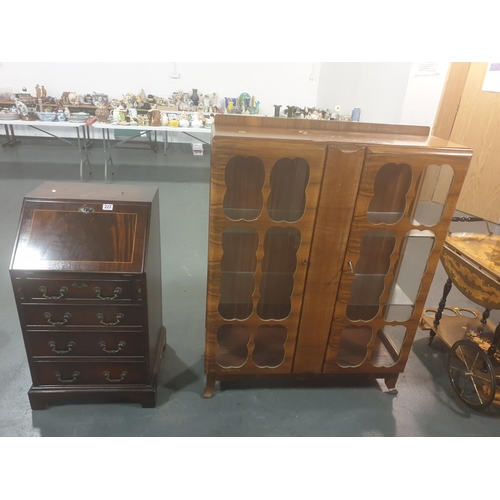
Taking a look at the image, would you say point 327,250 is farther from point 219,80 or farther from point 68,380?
point 219,80

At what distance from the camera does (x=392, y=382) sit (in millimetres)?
2080

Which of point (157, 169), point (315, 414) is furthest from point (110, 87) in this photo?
point (315, 414)

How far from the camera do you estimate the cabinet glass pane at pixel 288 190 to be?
1.73m

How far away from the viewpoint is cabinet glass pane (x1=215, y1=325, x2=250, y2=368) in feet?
6.47

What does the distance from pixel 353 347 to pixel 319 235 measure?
0.82m

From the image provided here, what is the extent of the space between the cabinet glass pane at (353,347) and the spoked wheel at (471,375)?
49 cm

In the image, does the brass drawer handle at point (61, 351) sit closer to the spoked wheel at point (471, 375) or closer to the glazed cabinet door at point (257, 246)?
the glazed cabinet door at point (257, 246)

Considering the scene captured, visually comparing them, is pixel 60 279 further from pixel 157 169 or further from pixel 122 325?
pixel 157 169

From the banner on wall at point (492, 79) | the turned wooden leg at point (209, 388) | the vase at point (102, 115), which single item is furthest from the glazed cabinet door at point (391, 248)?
the vase at point (102, 115)

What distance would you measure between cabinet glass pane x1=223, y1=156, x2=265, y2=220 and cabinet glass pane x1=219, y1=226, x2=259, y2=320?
15cm

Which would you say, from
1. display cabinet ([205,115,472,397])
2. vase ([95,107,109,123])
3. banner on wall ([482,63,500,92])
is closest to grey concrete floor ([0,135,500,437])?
display cabinet ([205,115,472,397])

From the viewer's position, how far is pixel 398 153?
1521mm

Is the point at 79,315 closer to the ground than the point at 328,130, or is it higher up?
closer to the ground

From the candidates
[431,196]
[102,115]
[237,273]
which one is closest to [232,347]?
[237,273]
